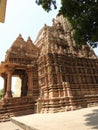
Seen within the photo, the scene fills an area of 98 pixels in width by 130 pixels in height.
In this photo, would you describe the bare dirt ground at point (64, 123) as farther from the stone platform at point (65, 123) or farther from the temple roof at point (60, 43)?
the temple roof at point (60, 43)

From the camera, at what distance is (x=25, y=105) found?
17641 millimetres

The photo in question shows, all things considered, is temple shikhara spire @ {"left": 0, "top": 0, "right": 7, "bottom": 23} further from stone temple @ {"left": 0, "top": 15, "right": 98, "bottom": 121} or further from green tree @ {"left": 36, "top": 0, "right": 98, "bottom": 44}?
stone temple @ {"left": 0, "top": 15, "right": 98, "bottom": 121}

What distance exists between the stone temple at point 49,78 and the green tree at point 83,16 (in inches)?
363

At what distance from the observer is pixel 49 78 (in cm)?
1784

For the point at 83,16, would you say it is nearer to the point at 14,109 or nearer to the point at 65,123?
the point at 65,123

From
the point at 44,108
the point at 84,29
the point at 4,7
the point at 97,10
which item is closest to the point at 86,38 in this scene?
the point at 84,29

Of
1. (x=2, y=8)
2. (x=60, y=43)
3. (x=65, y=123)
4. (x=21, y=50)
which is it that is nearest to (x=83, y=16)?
(x=65, y=123)

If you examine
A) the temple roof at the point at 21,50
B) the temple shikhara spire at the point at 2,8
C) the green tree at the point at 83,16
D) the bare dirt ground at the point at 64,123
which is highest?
the temple roof at the point at 21,50

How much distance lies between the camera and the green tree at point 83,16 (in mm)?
7902

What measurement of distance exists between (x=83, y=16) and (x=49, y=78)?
10.7 meters

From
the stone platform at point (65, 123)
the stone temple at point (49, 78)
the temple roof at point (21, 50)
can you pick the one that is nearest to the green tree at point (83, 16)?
the stone platform at point (65, 123)

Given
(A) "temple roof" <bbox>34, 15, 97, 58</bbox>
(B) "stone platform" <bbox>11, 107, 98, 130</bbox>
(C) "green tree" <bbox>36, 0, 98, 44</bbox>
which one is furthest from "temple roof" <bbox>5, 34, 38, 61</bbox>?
(C) "green tree" <bbox>36, 0, 98, 44</bbox>

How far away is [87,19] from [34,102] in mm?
12693

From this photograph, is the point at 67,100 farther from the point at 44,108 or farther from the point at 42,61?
the point at 42,61
